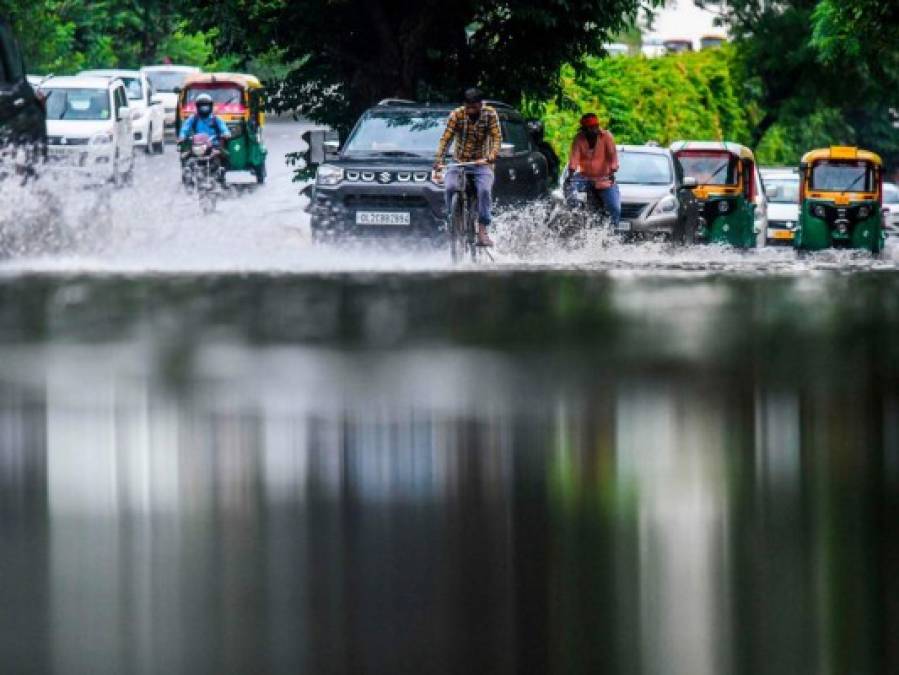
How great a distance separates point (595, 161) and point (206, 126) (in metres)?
5.98

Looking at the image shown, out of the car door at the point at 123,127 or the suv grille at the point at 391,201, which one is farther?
the car door at the point at 123,127

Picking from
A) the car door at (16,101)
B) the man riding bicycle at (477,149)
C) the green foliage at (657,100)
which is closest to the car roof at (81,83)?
the green foliage at (657,100)

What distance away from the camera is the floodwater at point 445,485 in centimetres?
620

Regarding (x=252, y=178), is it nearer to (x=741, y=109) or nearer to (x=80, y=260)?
(x=741, y=109)

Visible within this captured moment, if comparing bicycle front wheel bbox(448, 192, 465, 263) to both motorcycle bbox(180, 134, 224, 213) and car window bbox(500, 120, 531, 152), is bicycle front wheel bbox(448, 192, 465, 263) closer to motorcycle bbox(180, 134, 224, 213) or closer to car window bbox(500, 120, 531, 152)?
car window bbox(500, 120, 531, 152)

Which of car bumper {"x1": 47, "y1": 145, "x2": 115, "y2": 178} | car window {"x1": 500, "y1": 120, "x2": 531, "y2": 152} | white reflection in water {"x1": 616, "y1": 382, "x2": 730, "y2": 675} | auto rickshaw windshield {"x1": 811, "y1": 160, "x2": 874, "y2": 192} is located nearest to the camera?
white reflection in water {"x1": 616, "y1": 382, "x2": 730, "y2": 675}

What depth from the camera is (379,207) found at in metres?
22.5

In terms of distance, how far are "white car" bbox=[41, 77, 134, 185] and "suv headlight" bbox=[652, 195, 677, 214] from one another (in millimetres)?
13531

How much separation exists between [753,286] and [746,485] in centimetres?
999

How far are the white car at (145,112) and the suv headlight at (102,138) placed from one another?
8.95 m

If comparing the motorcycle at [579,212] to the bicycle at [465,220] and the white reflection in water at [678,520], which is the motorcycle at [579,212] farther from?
the white reflection in water at [678,520]

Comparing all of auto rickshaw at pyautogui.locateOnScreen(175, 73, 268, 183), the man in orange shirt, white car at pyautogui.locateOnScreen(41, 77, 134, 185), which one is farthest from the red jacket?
white car at pyautogui.locateOnScreen(41, 77, 134, 185)

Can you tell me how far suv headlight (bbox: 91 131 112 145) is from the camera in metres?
40.6

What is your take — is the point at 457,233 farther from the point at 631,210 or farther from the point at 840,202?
the point at 840,202
